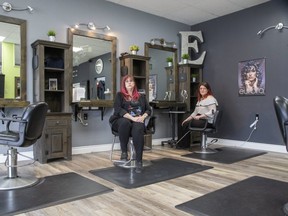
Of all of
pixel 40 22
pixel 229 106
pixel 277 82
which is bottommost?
pixel 229 106

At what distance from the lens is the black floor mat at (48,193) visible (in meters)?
1.89

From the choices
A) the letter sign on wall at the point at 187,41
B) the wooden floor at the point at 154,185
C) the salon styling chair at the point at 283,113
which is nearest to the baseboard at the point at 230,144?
the wooden floor at the point at 154,185

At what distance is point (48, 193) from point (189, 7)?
3969 millimetres

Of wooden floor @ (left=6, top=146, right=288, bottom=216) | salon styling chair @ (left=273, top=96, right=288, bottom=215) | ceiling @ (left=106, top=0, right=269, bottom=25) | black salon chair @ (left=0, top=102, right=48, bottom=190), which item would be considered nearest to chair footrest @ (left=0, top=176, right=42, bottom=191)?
black salon chair @ (left=0, top=102, right=48, bottom=190)

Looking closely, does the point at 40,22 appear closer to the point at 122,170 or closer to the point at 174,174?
the point at 122,170

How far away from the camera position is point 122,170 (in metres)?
2.95

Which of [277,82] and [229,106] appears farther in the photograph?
[229,106]

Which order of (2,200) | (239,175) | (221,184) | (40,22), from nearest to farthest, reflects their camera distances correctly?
(2,200)
(221,184)
(239,175)
(40,22)

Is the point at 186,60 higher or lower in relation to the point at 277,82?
higher

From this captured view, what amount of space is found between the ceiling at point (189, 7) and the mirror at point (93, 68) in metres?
0.82

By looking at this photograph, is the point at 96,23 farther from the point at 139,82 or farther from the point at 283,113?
the point at 283,113

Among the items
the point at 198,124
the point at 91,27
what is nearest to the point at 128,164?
the point at 198,124

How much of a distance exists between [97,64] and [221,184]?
282 cm

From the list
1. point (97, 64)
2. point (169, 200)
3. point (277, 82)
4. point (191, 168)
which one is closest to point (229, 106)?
point (277, 82)
